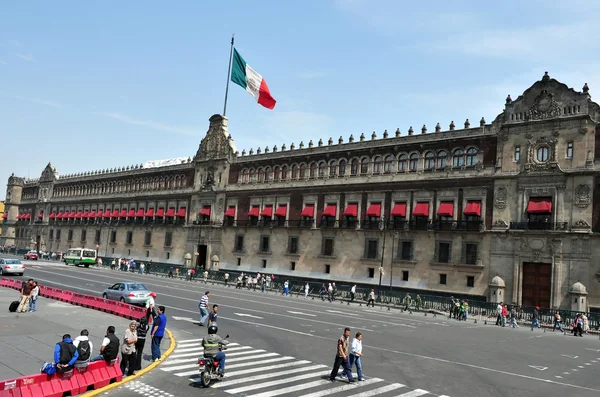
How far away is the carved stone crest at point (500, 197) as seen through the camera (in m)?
42.4

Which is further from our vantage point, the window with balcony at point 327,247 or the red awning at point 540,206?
the window with balcony at point 327,247

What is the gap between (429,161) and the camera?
47.6 meters

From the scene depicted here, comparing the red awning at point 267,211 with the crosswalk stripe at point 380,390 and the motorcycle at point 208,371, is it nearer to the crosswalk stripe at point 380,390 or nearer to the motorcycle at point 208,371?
the crosswalk stripe at point 380,390

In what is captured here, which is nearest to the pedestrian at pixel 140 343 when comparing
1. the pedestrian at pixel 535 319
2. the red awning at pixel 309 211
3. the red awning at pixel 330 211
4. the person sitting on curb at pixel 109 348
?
the person sitting on curb at pixel 109 348

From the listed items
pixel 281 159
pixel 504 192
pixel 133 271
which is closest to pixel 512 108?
pixel 504 192

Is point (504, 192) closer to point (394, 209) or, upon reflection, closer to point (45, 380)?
point (394, 209)

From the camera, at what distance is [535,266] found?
132ft

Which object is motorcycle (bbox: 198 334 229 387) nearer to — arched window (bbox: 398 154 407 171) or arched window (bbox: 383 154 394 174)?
arched window (bbox: 398 154 407 171)

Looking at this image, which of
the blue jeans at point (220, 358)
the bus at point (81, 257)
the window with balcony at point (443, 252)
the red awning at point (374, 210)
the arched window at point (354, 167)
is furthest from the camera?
the bus at point (81, 257)

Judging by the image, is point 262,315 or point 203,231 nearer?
point 262,315

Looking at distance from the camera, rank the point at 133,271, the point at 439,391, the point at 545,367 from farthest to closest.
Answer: the point at 133,271 < the point at 545,367 < the point at 439,391

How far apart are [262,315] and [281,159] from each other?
111 ft

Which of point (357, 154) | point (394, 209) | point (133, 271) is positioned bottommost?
point (133, 271)

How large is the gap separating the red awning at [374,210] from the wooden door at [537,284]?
14.5 m
